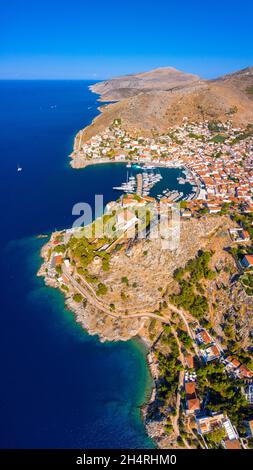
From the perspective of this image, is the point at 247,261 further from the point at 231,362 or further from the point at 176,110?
the point at 176,110

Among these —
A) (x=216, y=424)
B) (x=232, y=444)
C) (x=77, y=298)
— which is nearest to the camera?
(x=232, y=444)

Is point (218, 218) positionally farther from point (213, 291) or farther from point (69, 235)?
point (69, 235)

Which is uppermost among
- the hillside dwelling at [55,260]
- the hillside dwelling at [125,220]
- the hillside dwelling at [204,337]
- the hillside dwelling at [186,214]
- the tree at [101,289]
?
the hillside dwelling at [186,214]

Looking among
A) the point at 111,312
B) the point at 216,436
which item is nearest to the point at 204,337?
the point at 216,436

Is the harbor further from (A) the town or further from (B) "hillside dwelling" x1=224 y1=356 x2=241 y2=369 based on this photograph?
(B) "hillside dwelling" x1=224 y1=356 x2=241 y2=369

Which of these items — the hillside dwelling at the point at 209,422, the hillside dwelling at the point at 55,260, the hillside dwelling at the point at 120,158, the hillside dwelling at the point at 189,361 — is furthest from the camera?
the hillside dwelling at the point at 120,158

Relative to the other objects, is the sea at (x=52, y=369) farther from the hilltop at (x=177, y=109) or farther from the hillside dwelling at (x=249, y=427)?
the hilltop at (x=177, y=109)

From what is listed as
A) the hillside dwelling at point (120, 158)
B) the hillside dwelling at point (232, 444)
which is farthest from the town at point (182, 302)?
the hillside dwelling at point (120, 158)
